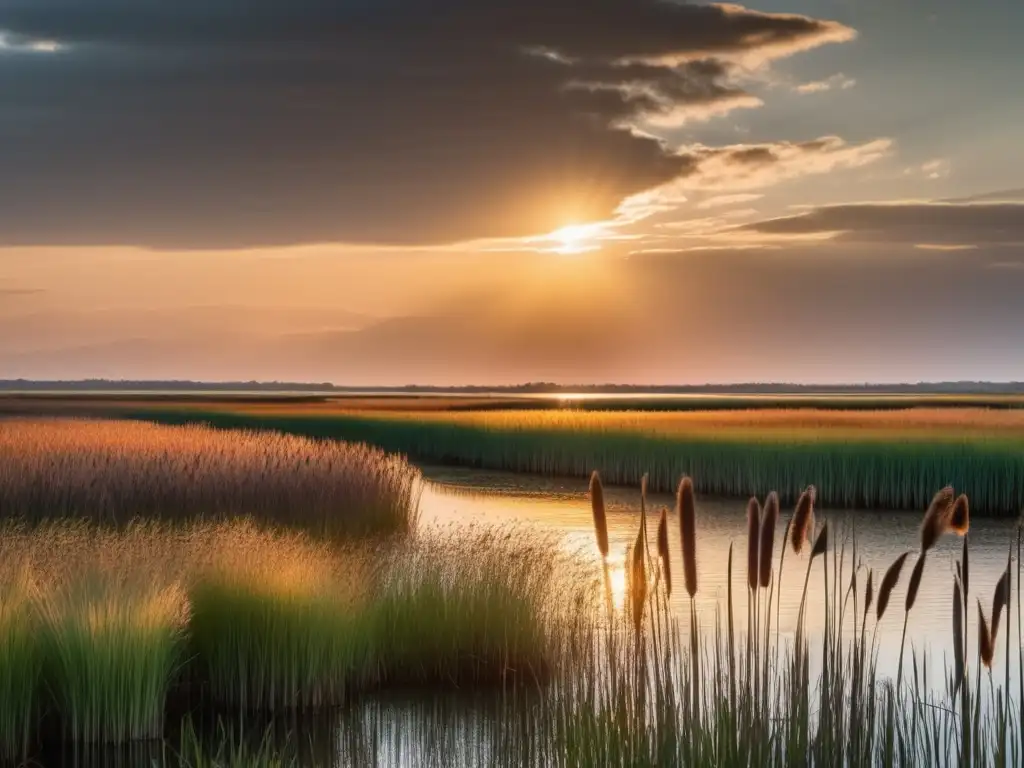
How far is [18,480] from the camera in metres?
19.5

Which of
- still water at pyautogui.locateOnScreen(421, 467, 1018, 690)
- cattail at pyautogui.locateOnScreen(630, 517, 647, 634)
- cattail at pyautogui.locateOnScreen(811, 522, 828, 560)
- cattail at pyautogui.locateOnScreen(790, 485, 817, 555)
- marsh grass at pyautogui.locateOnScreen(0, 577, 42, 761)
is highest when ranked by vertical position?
cattail at pyautogui.locateOnScreen(790, 485, 817, 555)

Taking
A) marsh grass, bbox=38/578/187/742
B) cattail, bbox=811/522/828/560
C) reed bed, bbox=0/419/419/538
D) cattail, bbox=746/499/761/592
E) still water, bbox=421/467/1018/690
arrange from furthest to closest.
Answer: reed bed, bbox=0/419/419/538, still water, bbox=421/467/1018/690, marsh grass, bbox=38/578/187/742, cattail, bbox=811/522/828/560, cattail, bbox=746/499/761/592

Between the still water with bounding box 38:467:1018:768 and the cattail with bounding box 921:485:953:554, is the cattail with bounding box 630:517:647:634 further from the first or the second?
the cattail with bounding box 921:485:953:554

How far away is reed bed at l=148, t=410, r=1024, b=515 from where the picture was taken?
98.3ft

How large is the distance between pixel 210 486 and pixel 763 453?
61.9 ft

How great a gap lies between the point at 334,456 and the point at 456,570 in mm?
12892

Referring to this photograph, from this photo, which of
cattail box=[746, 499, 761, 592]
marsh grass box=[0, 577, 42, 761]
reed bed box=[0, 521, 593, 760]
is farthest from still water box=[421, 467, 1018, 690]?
marsh grass box=[0, 577, 42, 761]

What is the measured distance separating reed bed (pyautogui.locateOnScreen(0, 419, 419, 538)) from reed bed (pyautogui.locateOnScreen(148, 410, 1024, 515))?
6854mm

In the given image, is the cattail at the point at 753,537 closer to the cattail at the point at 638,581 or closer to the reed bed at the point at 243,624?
the cattail at the point at 638,581

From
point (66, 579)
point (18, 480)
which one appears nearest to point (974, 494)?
point (18, 480)

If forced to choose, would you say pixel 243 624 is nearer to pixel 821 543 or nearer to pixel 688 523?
pixel 688 523

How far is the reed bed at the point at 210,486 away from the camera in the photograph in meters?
19.1

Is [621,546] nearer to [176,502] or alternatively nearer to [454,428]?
[176,502]

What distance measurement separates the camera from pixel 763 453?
33906 millimetres
